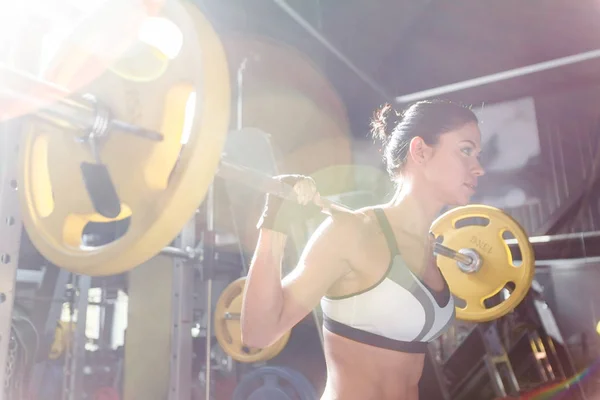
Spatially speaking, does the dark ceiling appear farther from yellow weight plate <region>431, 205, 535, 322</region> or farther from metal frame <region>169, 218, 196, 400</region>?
yellow weight plate <region>431, 205, 535, 322</region>

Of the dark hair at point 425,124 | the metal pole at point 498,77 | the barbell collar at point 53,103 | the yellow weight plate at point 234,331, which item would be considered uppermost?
the metal pole at point 498,77

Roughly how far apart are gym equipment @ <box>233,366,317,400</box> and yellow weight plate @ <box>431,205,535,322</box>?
88 centimetres

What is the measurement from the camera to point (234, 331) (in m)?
2.39

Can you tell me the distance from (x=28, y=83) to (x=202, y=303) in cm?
263

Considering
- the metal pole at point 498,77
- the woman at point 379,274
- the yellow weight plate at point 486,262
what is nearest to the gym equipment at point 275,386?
the yellow weight plate at point 486,262

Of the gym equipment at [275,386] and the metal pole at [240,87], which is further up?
the metal pole at [240,87]

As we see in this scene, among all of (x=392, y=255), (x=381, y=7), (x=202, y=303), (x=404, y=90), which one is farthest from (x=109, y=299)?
(x=392, y=255)

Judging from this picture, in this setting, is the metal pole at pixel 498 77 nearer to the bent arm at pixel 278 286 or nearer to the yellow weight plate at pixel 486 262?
the yellow weight plate at pixel 486 262

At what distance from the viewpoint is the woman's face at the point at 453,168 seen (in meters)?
1.28

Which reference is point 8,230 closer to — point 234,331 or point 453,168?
point 453,168

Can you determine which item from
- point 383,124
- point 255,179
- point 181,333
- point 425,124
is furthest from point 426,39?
point 255,179

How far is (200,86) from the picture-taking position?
0.59 metres

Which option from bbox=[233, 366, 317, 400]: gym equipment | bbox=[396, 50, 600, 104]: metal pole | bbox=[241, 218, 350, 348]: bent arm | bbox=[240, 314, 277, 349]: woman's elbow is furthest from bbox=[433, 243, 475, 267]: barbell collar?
bbox=[396, 50, 600, 104]: metal pole

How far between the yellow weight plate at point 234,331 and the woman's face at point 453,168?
1.31m
